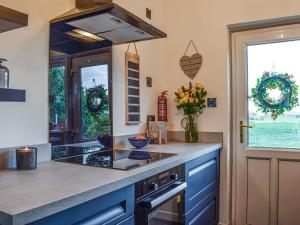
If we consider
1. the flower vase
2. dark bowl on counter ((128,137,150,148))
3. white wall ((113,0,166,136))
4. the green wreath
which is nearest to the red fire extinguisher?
white wall ((113,0,166,136))

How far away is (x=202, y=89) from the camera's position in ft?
8.64

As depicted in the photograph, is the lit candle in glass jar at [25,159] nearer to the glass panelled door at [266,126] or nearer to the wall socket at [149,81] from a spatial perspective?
the wall socket at [149,81]

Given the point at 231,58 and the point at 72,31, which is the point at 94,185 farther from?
the point at 231,58

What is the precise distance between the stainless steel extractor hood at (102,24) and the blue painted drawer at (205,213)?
1279 mm

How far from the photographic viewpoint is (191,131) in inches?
104

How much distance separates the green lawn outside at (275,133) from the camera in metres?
2.49

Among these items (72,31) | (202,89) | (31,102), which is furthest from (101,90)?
(202,89)

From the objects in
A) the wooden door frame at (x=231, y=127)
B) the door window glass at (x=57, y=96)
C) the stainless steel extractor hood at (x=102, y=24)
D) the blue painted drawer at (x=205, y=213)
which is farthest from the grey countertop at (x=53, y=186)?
the wooden door frame at (x=231, y=127)

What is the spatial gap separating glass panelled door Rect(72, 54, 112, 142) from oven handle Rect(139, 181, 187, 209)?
0.72 metres

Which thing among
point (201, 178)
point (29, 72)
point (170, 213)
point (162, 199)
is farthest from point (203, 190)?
point (29, 72)

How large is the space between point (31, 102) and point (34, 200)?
0.81 m

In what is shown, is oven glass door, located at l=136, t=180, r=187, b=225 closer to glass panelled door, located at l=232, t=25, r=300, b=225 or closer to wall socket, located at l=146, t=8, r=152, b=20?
glass panelled door, located at l=232, t=25, r=300, b=225

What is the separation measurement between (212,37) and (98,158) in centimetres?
168

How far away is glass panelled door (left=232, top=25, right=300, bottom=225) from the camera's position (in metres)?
2.49
